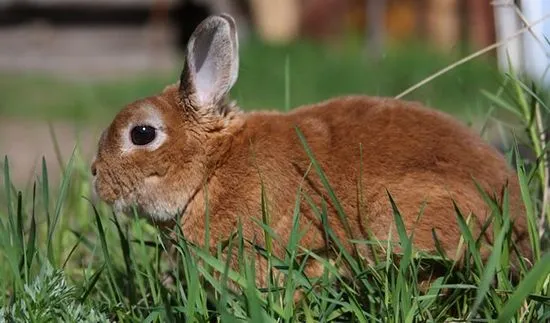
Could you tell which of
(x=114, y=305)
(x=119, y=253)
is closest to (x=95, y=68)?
(x=119, y=253)

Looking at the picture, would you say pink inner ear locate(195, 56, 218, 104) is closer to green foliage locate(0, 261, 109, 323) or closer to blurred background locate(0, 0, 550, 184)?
green foliage locate(0, 261, 109, 323)

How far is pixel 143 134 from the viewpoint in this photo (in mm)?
3424

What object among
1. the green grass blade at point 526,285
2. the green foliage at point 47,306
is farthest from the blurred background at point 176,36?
the green grass blade at point 526,285

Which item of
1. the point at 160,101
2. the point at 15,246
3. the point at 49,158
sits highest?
the point at 160,101

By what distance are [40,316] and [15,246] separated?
270 millimetres

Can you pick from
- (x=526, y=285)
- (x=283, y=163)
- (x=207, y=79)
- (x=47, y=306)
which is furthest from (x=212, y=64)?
(x=526, y=285)

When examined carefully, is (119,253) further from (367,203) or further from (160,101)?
(367,203)

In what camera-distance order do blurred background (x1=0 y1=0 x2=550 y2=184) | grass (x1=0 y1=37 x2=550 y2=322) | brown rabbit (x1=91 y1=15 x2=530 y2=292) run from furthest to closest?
blurred background (x1=0 y1=0 x2=550 y2=184) → brown rabbit (x1=91 y1=15 x2=530 y2=292) → grass (x1=0 y1=37 x2=550 y2=322)

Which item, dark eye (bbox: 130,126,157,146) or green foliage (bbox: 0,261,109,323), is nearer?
green foliage (bbox: 0,261,109,323)

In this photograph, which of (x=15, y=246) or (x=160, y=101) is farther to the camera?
(x=160, y=101)

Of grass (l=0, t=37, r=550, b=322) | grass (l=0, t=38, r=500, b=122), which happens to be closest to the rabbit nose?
grass (l=0, t=37, r=550, b=322)

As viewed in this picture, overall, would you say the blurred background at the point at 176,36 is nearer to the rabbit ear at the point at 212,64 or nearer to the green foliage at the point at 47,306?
the rabbit ear at the point at 212,64

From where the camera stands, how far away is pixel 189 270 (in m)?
2.72

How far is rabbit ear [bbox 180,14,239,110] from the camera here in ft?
11.3
